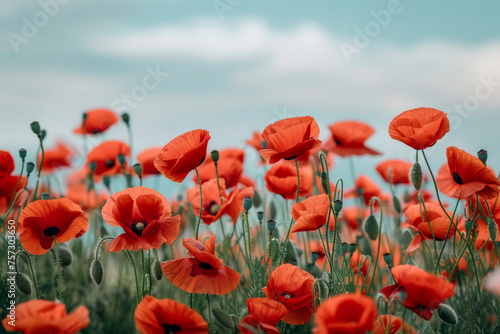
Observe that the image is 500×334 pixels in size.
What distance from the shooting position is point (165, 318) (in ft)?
4.48

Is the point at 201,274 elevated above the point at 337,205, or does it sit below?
below

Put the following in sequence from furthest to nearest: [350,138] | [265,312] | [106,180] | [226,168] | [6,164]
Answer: [350,138]
[106,180]
[226,168]
[6,164]
[265,312]

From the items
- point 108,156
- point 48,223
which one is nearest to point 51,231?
point 48,223

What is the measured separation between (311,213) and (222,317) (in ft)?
1.34

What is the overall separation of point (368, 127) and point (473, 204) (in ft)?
2.84

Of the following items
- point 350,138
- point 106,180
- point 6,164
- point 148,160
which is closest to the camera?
point 6,164

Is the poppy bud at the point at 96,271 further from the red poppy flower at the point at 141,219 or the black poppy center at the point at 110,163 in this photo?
the black poppy center at the point at 110,163

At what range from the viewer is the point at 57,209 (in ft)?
→ 5.74

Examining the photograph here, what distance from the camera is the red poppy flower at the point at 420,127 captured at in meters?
1.83

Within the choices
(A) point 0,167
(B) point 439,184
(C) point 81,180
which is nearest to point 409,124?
(B) point 439,184

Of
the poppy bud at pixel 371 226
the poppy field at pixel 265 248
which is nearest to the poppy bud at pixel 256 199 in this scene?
the poppy field at pixel 265 248

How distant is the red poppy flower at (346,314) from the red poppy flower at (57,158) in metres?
2.64

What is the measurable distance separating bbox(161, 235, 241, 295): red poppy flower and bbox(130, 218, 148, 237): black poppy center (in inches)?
6.0

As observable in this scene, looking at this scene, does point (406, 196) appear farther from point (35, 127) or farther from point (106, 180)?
point (35, 127)
